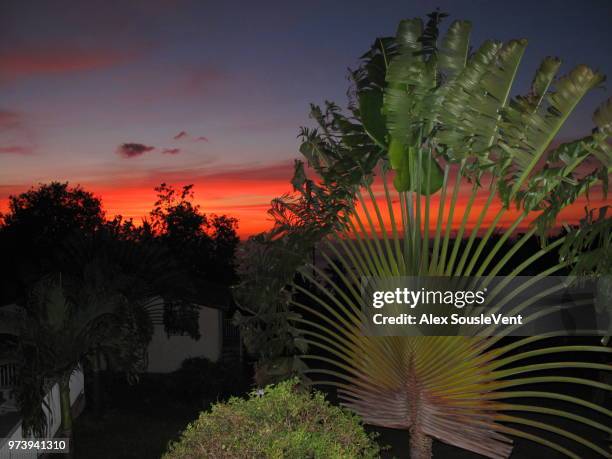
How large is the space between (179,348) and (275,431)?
17027mm

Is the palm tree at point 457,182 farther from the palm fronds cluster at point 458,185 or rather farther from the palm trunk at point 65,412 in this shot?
the palm trunk at point 65,412

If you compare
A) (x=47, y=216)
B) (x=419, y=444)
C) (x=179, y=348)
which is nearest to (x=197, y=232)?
(x=47, y=216)

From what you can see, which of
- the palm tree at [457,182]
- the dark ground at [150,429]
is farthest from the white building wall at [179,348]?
the palm tree at [457,182]

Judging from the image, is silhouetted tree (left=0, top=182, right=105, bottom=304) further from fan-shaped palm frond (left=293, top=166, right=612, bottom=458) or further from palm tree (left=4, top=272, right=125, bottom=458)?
fan-shaped palm frond (left=293, top=166, right=612, bottom=458)

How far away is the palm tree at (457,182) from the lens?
5707mm

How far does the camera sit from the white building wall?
20875 mm

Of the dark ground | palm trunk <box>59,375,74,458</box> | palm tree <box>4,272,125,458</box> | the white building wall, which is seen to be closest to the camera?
palm tree <box>4,272,125,458</box>

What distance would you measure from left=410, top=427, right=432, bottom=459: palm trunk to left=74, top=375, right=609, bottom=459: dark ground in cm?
325

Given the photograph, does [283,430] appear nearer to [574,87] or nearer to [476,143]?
[476,143]

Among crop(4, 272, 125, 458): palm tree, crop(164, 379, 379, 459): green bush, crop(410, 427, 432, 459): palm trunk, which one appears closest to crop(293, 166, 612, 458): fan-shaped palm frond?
crop(410, 427, 432, 459): palm trunk

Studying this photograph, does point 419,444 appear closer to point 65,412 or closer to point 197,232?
point 65,412

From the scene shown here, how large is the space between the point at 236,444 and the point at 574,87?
4.41 metres

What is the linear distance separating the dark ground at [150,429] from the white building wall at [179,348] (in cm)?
253

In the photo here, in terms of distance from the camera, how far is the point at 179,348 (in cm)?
2092
